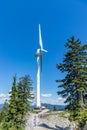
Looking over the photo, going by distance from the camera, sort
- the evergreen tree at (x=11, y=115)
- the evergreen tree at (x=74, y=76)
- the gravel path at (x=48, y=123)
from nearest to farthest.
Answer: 1. the evergreen tree at (x=74, y=76)
2. the evergreen tree at (x=11, y=115)
3. the gravel path at (x=48, y=123)

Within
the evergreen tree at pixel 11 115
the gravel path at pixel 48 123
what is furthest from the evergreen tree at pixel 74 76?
the gravel path at pixel 48 123

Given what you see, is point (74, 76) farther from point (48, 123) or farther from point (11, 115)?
point (48, 123)

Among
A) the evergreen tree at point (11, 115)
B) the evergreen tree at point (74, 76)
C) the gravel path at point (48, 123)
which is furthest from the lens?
the gravel path at point (48, 123)

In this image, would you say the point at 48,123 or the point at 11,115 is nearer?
the point at 11,115

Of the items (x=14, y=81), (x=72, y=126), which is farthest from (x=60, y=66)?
(x=72, y=126)

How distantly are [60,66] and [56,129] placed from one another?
2226cm

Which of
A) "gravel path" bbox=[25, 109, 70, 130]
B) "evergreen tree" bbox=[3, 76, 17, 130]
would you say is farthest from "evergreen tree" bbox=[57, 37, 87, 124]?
"gravel path" bbox=[25, 109, 70, 130]

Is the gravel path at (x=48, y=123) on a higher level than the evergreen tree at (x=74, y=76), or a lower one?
lower

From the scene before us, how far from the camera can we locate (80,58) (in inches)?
1025

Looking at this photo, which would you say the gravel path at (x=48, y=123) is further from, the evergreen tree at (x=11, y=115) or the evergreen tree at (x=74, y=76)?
the evergreen tree at (x=74, y=76)

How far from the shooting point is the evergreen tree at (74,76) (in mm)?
24906

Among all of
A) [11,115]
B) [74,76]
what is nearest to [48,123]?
[11,115]

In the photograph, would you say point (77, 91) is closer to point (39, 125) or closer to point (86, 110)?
point (86, 110)

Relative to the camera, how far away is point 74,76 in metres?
26.0
